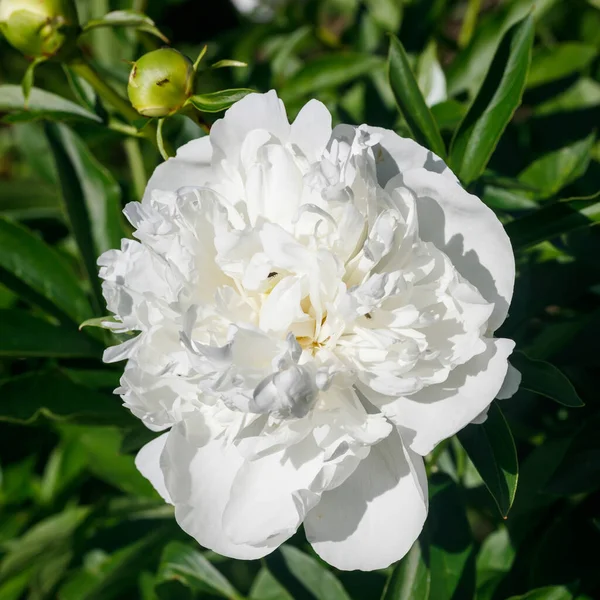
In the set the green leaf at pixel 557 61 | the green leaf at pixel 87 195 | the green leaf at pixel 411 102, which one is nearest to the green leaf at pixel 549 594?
the green leaf at pixel 411 102

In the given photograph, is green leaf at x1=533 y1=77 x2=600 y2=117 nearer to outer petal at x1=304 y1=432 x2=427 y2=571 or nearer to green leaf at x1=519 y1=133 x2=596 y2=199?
green leaf at x1=519 y1=133 x2=596 y2=199

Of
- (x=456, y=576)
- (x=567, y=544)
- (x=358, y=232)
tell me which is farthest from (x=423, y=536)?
(x=358, y=232)

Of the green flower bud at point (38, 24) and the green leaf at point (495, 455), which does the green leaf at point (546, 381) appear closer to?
the green leaf at point (495, 455)

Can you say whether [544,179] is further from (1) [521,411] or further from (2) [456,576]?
(2) [456,576]

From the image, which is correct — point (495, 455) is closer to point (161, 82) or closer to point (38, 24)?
point (161, 82)

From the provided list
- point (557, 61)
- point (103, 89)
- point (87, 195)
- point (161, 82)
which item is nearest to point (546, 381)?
point (161, 82)

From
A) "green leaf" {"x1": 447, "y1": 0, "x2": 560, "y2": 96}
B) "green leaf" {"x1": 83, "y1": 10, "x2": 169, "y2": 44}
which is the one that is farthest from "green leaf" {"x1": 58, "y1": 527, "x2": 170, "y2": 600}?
"green leaf" {"x1": 447, "y1": 0, "x2": 560, "y2": 96}
